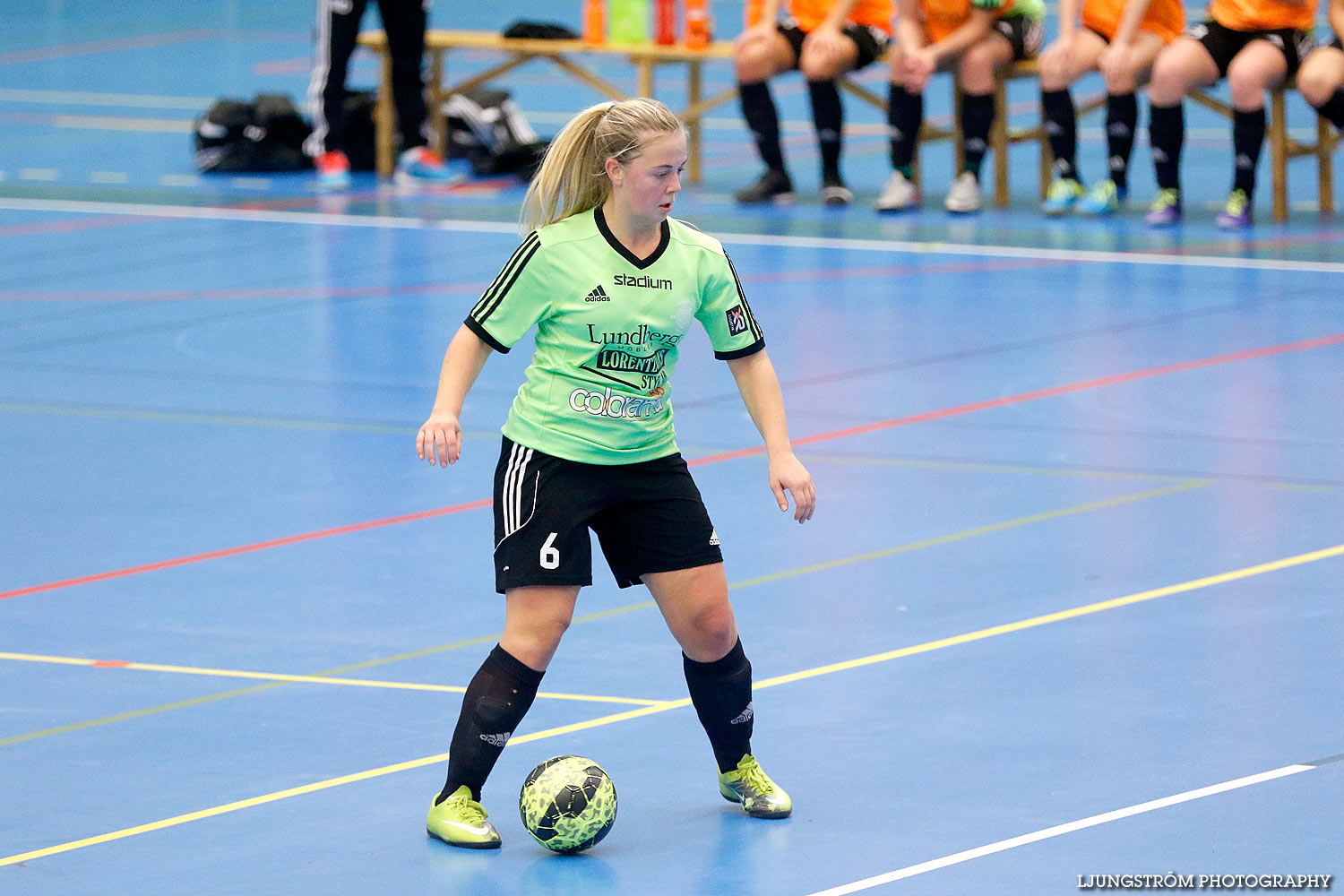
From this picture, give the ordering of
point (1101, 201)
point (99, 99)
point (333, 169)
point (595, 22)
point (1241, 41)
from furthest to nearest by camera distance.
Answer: point (99, 99) < point (333, 169) < point (595, 22) < point (1101, 201) < point (1241, 41)

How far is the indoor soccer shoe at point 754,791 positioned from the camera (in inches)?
184

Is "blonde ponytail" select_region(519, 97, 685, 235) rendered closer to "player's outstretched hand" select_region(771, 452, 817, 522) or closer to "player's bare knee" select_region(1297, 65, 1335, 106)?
"player's outstretched hand" select_region(771, 452, 817, 522)

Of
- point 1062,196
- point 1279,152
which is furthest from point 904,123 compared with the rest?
point 1279,152

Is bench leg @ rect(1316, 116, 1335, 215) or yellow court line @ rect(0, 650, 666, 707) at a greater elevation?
yellow court line @ rect(0, 650, 666, 707)

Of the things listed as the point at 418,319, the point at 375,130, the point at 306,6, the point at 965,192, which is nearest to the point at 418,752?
the point at 418,319

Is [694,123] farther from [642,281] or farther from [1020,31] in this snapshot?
[642,281]

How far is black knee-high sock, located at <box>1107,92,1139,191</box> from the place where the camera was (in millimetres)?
13688

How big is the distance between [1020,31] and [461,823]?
10565 millimetres

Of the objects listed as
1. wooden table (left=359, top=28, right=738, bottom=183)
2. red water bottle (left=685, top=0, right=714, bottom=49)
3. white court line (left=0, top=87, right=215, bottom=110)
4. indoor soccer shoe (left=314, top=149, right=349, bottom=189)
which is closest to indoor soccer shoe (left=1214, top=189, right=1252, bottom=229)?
wooden table (left=359, top=28, right=738, bottom=183)

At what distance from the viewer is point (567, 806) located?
4465 millimetres

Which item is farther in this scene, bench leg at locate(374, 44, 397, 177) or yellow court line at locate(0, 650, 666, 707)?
bench leg at locate(374, 44, 397, 177)

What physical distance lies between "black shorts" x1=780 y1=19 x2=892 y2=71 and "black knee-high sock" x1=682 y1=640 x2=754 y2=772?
10159 mm

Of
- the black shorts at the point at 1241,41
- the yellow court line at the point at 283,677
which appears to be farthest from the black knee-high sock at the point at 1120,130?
the yellow court line at the point at 283,677

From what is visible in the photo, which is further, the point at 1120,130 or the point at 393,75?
the point at 393,75
